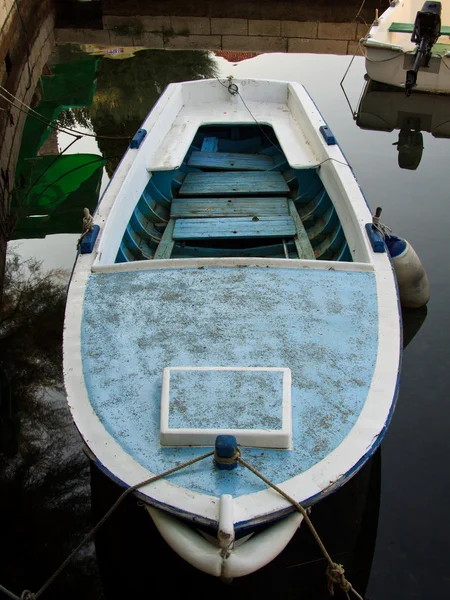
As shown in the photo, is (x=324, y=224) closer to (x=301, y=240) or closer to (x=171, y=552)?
(x=301, y=240)

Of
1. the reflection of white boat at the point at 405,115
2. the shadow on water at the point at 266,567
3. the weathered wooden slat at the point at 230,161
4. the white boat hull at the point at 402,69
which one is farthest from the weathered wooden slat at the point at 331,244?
the white boat hull at the point at 402,69

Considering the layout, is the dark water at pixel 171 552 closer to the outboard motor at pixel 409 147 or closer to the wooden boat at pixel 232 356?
the wooden boat at pixel 232 356

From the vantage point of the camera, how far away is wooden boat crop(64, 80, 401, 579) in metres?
3.24

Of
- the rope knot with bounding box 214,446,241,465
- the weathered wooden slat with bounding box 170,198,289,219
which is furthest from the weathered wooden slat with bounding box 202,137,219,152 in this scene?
the rope knot with bounding box 214,446,241,465

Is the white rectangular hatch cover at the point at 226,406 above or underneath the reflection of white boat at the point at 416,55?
underneath

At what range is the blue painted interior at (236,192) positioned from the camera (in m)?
6.02

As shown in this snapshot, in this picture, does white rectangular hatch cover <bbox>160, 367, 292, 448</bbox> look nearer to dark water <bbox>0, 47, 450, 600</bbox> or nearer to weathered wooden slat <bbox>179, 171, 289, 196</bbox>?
dark water <bbox>0, 47, 450, 600</bbox>

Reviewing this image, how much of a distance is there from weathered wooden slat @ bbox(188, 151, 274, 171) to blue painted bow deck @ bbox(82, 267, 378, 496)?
3.36 m

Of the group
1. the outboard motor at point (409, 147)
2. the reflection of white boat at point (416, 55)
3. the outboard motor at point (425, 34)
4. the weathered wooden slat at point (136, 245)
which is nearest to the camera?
the weathered wooden slat at point (136, 245)

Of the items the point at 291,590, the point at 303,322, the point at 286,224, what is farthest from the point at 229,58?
the point at 291,590

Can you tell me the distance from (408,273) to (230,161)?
9.49ft

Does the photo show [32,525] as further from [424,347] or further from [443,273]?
[443,273]

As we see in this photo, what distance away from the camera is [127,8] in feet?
56.0

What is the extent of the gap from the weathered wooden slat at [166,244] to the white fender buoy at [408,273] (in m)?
2.21
